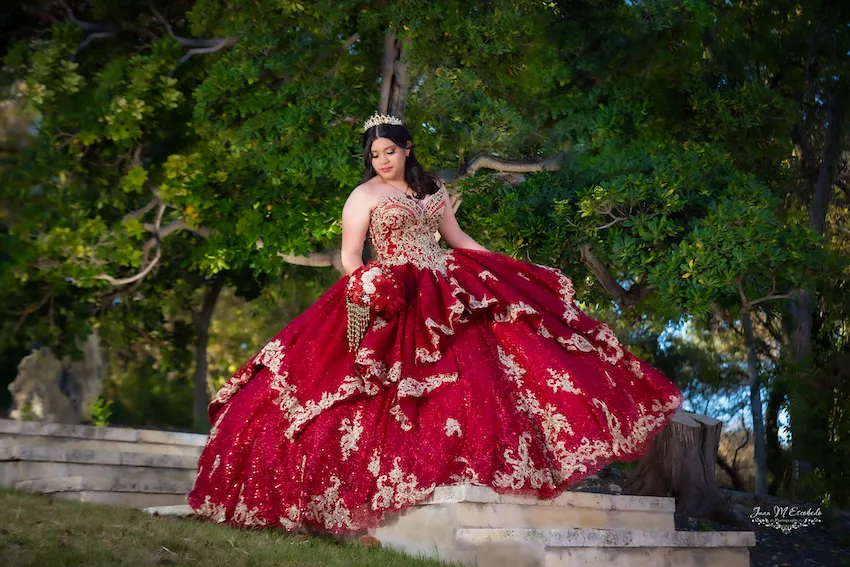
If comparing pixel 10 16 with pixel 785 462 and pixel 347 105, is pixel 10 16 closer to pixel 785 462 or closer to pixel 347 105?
pixel 347 105

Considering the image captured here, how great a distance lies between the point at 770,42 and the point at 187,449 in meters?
9.73

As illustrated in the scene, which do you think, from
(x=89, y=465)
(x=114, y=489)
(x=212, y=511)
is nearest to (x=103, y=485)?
(x=114, y=489)

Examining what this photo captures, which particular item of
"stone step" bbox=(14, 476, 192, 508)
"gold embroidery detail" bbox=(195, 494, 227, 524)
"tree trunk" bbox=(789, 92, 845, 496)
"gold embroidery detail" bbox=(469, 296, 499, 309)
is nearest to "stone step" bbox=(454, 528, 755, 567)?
"gold embroidery detail" bbox=(469, 296, 499, 309)

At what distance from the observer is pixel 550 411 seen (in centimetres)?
610

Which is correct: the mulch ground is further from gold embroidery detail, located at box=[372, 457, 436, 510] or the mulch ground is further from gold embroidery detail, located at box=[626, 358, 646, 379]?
gold embroidery detail, located at box=[372, 457, 436, 510]

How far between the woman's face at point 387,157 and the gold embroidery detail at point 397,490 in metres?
2.10

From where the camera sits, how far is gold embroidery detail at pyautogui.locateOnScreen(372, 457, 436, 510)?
5773mm

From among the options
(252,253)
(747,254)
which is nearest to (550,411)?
(747,254)

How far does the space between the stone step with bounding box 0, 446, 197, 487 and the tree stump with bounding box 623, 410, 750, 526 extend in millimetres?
4098

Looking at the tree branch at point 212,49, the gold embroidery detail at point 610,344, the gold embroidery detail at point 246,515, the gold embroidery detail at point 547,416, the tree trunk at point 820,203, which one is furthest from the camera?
the tree trunk at point 820,203

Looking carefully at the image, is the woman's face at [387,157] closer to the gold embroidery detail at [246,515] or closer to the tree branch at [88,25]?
the gold embroidery detail at [246,515]

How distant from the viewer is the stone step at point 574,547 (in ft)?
17.7

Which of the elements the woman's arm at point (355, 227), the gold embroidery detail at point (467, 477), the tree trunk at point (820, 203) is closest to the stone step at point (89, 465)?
the woman's arm at point (355, 227)
